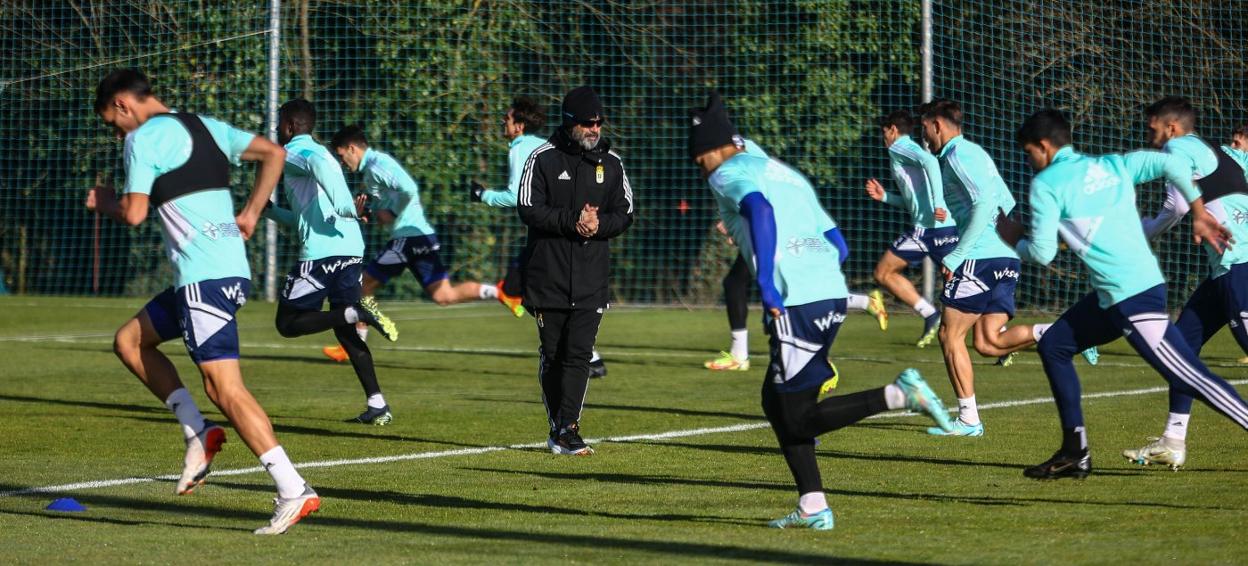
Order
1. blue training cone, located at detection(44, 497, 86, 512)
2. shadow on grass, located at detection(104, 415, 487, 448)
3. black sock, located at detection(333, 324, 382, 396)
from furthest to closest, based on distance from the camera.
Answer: black sock, located at detection(333, 324, 382, 396)
shadow on grass, located at detection(104, 415, 487, 448)
blue training cone, located at detection(44, 497, 86, 512)

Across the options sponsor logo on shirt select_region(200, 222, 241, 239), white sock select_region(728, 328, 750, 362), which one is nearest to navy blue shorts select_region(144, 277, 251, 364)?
sponsor logo on shirt select_region(200, 222, 241, 239)

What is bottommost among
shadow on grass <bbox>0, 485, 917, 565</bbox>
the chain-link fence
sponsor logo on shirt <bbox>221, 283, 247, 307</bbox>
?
shadow on grass <bbox>0, 485, 917, 565</bbox>

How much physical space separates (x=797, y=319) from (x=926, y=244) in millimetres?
6689

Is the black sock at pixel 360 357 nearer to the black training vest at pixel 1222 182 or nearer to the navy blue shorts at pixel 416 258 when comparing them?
the navy blue shorts at pixel 416 258

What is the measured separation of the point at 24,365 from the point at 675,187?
11182 millimetres

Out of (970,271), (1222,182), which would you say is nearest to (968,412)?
(970,271)

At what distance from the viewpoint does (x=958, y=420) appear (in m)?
10.4

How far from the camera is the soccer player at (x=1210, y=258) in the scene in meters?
8.74

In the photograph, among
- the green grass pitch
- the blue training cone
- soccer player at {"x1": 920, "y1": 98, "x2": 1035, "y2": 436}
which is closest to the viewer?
the green grass pitch

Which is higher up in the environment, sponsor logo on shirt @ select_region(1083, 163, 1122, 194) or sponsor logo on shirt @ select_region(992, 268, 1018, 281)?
sponsor logo on shirt @ select_region(1083, 163, 1122, 194)

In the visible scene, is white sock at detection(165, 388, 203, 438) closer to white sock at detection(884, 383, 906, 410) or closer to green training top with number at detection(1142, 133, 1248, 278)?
white sock at detection(884, 383, 906, 410)

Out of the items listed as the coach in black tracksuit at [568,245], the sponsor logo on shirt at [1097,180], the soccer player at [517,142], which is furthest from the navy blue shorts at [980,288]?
the soccer player at [517,142]

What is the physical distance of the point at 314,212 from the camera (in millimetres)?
11797

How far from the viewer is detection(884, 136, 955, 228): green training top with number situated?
12.8m
